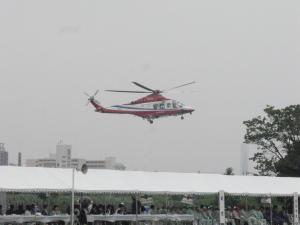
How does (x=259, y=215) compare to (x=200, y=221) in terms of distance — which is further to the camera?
(x=259, y=215)

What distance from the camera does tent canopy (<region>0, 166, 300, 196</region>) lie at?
19.3 metres

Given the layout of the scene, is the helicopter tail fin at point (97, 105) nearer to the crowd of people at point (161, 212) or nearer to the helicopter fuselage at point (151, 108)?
the helicopter fuselage at point (151, 108)

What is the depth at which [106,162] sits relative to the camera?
154000 mm

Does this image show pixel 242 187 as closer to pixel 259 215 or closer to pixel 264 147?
pixel 259 215

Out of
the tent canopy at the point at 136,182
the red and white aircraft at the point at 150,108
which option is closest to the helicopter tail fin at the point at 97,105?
the red and white aircraft at the point at 150,108

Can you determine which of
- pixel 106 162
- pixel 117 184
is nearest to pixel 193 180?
pixel 117 184

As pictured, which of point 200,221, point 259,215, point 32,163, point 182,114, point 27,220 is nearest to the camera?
point 27,220

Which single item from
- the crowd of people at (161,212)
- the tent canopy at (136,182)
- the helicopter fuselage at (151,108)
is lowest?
the crowd of people at (161,212)

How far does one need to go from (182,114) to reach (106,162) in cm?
11036

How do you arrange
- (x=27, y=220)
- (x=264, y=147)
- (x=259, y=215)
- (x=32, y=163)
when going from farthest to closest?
(x=32, y=163)
(x=264, y=147)
(x=259, y=215)
(x=27, y=220)

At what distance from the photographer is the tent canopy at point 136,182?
19.3m

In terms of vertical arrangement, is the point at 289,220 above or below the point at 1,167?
below

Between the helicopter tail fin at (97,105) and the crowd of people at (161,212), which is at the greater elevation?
the helicopter tail fin at (97,105)

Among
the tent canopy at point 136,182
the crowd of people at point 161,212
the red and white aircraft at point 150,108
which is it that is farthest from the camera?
the red and white aircraft at point 150,108
